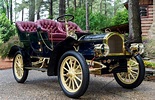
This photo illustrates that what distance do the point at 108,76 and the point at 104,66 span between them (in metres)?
2.63

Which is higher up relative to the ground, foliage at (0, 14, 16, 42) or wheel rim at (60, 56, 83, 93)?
foliage at (0, 14, 16, 42)

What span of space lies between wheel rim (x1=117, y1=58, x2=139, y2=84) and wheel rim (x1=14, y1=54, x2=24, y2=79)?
8.02 ft

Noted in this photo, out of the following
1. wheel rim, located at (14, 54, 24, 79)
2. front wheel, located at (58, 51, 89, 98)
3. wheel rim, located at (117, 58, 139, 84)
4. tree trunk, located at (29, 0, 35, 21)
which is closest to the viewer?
front wheel, located at (58, 51, 89, 98)

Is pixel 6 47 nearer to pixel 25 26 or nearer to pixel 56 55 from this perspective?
pixel 25 26

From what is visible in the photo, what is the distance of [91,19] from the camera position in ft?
69.5

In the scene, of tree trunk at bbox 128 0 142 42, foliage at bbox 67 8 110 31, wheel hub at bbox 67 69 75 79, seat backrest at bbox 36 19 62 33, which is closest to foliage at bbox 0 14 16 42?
foliage at bbox 67 8 110 31

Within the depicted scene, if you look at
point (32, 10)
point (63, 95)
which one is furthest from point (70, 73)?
point (32, 10)

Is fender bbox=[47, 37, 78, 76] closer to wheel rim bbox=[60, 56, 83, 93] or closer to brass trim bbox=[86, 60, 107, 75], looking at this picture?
wheel rim bbox=[60, 56, 83, 93]

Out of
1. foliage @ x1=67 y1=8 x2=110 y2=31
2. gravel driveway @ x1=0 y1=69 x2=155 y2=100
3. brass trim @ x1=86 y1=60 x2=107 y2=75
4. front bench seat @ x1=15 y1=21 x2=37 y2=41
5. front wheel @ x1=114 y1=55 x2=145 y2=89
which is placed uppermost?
foliage @ x1=67 y1=8 x2=110 y2=31

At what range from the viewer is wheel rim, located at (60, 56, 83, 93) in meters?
4.54

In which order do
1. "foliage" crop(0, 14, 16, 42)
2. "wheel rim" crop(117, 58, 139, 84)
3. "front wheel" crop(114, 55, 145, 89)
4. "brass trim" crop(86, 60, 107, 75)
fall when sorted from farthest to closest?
"foliage" crop(0, 14, 16, 42) → "wheel rim" crop(117, 58, 139, 84) → "front wheel" crop(114, 55, 145, 89) → "brass trim" crop(86, 60, 107, 75)

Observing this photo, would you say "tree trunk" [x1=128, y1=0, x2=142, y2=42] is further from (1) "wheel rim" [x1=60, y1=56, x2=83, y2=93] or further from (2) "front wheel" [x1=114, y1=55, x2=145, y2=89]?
(1) "wheel rim" [x1=60, y1=56, x2=83, y2=93]

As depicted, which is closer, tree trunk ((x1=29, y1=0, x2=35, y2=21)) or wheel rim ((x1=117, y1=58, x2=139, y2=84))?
wheel rim ((x1=117, y1=58, x2=139, y2=84))

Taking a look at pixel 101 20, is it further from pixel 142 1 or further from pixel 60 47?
pixel 60 47
